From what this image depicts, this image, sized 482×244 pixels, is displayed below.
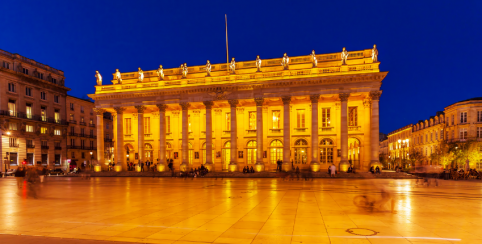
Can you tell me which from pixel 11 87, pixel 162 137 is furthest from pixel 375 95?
pixel 11 87

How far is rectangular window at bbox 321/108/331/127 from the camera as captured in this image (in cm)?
4034

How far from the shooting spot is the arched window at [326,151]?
40156 mm

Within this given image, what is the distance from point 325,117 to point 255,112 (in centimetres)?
910

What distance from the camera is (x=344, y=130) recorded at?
35719 millimetres

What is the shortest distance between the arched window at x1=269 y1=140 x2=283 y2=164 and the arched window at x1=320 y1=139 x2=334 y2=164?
532 cm

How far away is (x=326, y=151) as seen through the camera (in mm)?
40250

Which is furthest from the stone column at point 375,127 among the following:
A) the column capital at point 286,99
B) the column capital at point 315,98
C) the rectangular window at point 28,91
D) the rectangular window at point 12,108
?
the rectangular window at point 28,91

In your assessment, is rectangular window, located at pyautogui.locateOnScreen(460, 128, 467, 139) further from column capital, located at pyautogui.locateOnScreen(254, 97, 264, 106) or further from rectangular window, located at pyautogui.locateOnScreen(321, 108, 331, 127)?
column capital, located at pyautogui.locateOnScreen(254, 97, 264, 106)

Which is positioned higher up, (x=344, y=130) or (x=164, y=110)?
(x=164, y=110)

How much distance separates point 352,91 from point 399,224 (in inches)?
1105

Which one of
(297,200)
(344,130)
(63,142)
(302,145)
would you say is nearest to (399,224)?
(297,200)

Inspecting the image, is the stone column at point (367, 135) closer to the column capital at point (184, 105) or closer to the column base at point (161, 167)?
the column capital at point (184, 105)

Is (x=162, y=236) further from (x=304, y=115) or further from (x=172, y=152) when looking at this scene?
(x=172, y=152)

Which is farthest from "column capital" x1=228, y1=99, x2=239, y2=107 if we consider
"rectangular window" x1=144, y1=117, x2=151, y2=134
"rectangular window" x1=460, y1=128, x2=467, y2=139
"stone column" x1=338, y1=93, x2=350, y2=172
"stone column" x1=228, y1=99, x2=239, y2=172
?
"rectangular window" x1=460, y1=128, x2=467, y2=139
